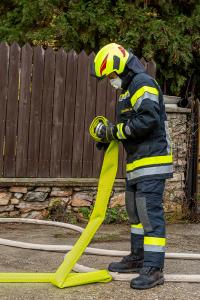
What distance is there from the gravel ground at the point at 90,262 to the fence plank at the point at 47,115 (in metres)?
0.78

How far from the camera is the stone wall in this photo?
718 centimetres

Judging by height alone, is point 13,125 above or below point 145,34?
below

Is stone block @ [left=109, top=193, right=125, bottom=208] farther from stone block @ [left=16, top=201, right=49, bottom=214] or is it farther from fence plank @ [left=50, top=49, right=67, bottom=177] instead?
stone block @ [left=16, top=201, right=49, bottom=214]

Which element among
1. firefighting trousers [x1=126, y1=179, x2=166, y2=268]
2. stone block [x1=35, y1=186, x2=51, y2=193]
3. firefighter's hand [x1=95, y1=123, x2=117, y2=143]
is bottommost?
stone block [x1=35, y1=186, x2=51, y2=193]

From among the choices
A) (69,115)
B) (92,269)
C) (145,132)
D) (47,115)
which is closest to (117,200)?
(69,115)

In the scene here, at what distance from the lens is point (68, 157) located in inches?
292

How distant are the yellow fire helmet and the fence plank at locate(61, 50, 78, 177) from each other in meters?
3.05

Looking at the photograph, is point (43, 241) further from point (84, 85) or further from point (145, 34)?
point (145, 34)

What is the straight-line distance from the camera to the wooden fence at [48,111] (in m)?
7.12

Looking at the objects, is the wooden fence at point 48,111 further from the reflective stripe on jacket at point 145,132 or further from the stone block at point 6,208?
the reflective stripe on jacket at point 145,132

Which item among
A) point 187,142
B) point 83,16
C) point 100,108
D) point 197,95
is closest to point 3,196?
point 100,108

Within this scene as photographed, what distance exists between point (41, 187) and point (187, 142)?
2.21 meters

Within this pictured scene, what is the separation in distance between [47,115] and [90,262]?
2718 millimetres

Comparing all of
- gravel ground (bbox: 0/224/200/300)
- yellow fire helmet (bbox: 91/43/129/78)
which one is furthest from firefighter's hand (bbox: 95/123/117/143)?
gravel ground (bbox: 0/224/200/300)
